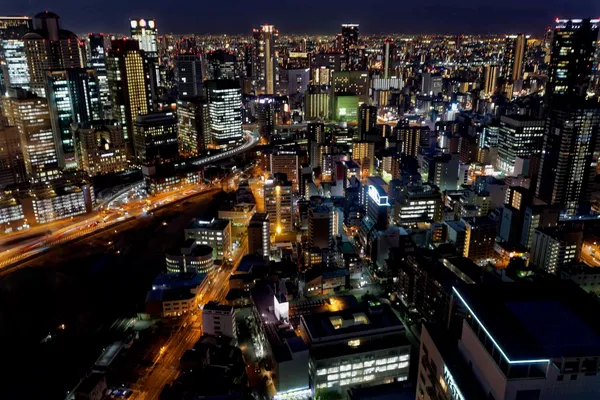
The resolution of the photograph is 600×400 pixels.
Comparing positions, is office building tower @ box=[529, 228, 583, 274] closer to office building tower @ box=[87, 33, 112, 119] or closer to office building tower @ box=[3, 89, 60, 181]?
office building tower @ box=[3, 89, 60, 181]

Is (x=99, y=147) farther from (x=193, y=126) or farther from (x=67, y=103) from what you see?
(x=193, y=126)

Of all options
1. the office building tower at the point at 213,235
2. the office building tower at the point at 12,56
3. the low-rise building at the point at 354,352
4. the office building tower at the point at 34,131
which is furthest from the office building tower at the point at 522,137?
the office building tower at the point at 12,56

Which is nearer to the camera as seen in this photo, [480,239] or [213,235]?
[480,239]

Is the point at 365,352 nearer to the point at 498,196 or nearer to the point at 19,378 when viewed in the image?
the point at 19,378

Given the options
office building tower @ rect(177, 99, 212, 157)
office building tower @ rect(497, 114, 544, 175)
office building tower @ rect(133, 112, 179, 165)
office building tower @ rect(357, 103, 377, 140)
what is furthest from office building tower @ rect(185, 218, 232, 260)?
office building tower @ rect(357, 103, 377, 140)

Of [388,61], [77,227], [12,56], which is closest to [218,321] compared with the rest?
[77,227]
